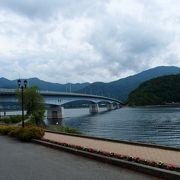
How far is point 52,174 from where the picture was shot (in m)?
10.4

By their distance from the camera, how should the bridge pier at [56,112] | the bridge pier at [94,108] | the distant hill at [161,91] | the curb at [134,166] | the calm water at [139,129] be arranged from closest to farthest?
the curb at [134,166], the calm water at [139,129], the bridge pier at [56,112], the bridge pier at [94,108], the distant hill at [161,91]

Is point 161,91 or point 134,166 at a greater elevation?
point 161,91

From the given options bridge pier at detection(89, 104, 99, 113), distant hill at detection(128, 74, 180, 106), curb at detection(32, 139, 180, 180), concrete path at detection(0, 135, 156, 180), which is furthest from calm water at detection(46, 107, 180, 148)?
distant hill at detection(128, 74, 180, 106)

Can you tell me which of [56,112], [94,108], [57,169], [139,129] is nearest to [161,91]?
[94,108]

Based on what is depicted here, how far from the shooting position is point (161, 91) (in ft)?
554

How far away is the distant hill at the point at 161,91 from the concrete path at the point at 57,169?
154 m

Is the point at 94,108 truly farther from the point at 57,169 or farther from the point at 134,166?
the point at 134,166

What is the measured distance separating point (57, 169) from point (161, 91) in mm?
161612

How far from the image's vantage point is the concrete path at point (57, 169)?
32.4ft

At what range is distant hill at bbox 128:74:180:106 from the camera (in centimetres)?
16575

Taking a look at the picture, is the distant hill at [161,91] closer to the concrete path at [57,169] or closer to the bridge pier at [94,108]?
the bridge pier at [94,108]

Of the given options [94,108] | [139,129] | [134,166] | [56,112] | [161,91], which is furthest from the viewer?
[161,91]

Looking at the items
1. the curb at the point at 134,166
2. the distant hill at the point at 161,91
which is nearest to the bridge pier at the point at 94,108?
the distant hill at the point at 161,91

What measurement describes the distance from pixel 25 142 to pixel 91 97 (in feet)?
401
